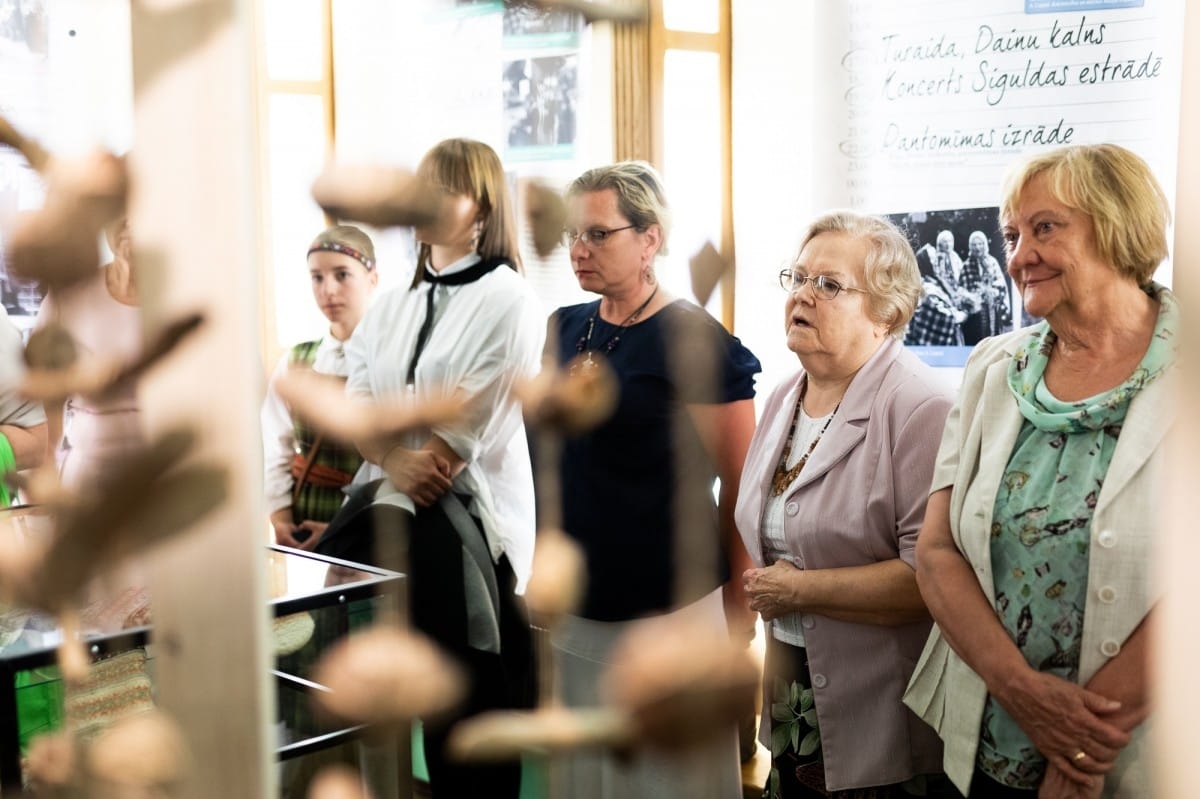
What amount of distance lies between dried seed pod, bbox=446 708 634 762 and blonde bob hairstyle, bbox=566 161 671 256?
0.18 m

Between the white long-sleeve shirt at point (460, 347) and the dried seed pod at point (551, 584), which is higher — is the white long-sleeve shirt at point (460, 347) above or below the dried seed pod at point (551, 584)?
above

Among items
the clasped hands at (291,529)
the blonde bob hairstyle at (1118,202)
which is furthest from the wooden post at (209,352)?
the clasped hands at (291,529)

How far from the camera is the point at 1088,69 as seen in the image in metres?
1.71

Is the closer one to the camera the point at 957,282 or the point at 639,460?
the point at 639,460

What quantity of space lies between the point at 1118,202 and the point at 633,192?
83cm

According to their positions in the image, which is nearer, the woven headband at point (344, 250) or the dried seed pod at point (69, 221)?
the dried seed pod at point (69, 221)

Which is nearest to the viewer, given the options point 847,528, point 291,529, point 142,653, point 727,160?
point 727,160

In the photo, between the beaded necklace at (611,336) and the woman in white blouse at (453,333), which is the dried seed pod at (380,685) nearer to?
the woman in white blouse at (453,333)

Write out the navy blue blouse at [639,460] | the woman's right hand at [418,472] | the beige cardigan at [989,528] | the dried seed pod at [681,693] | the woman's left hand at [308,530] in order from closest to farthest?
the dried seed pod at [681,693], the woman's right hand at [418,472], the navy blue blouse at [639,460], the beige cardigan at [989,528], the woman's left hand at [308,530]

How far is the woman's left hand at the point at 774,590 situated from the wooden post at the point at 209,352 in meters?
1.05

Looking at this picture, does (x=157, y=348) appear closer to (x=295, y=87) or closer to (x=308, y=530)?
(x=295, y=87)

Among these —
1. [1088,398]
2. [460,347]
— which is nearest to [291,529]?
[1088,398]

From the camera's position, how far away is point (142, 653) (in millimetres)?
849

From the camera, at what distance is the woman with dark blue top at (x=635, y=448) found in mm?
457
